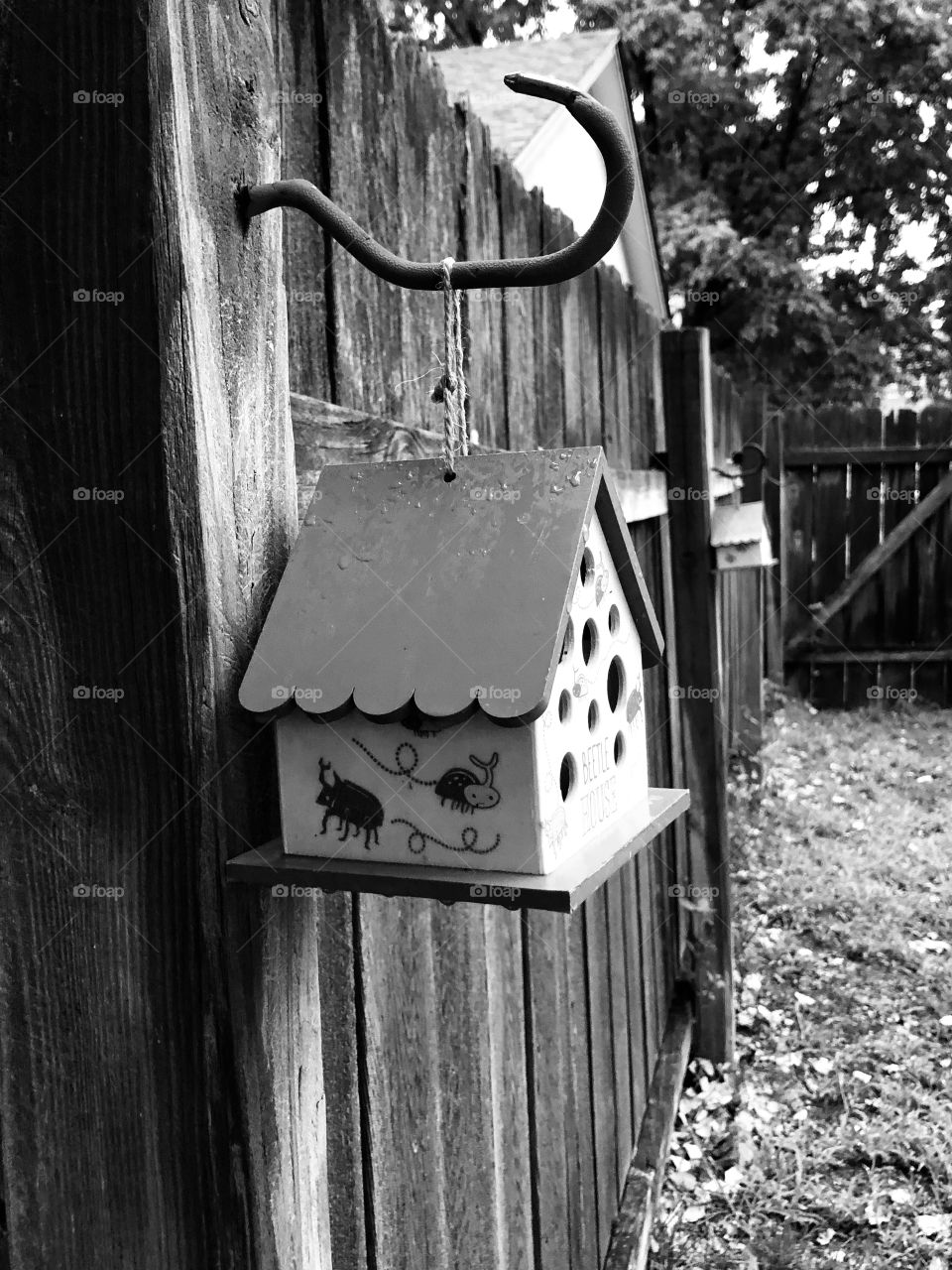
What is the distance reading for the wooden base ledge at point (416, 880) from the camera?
0.85 m

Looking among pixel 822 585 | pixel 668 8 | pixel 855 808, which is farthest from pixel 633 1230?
pixel 668 8

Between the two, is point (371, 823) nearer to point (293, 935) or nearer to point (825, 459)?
point (293, 935)

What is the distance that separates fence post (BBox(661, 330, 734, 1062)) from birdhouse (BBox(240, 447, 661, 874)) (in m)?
2.52

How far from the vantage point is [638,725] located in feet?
4.05

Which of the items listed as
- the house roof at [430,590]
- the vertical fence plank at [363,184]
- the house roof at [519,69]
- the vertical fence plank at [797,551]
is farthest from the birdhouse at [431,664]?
the vertical fence plank at [797,551]

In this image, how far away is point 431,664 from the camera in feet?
2.83

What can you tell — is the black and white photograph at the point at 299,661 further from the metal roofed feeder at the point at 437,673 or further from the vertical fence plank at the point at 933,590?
the vertical fence plank at the point at 933,590

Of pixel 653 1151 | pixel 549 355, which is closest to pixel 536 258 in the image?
pixel 549 355

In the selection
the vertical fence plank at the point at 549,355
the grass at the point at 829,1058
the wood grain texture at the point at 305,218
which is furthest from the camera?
the grass at the point at 829,1058

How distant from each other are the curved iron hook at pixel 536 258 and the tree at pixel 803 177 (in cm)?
1184

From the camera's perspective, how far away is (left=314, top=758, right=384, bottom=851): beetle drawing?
917 millimetres

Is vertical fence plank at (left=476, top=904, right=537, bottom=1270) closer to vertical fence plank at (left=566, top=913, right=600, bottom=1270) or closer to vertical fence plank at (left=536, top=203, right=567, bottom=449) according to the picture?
vertical fence plank at (left=566, top=913, right=600, bottom=1270)

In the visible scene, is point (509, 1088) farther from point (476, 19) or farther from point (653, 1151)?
point (476, 19)

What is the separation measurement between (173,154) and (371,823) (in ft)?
1.76
